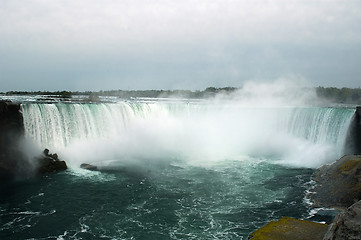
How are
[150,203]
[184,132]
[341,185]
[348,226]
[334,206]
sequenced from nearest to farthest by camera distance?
[348,226] → [334,206] → [150,203] → [341,185] → [184,132]

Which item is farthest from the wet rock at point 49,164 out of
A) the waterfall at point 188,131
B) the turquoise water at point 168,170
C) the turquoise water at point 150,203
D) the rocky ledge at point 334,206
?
the rocky ledge at point 334,206

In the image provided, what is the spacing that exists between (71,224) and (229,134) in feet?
63.3

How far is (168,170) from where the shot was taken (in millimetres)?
18094

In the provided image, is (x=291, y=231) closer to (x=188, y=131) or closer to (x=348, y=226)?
(x=348, y=226)

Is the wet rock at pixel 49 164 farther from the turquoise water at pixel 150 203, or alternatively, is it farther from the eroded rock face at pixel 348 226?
the eroded rock face at pixel 348 226

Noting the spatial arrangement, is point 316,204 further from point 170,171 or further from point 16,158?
point 16,158

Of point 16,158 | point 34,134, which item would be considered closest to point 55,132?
point 34,134

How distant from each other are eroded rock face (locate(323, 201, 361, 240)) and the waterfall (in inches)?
613

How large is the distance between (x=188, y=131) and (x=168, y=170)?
9.58 metres

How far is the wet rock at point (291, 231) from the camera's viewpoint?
5777mm

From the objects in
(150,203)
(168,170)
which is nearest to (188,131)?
(168,170)

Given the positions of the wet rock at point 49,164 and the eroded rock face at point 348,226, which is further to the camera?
the wet rock at point 49,164

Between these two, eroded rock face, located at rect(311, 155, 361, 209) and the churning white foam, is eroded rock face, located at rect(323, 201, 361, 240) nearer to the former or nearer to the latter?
eroded rock face, located at rect(311, 155, 361, 209)

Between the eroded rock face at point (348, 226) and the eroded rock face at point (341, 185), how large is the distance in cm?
796
